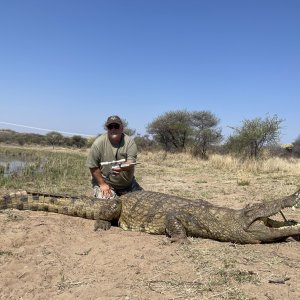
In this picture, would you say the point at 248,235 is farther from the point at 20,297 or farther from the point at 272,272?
the point at 20,297

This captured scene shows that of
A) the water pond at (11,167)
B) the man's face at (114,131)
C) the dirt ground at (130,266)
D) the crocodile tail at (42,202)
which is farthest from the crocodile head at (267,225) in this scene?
the water pond at (11,167)

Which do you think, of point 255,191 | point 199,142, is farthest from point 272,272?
point 199,142

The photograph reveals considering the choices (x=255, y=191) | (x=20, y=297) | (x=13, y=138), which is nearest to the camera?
(x=20, y=297)

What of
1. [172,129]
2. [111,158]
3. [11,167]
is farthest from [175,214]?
[172,129]

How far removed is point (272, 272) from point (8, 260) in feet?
9.18

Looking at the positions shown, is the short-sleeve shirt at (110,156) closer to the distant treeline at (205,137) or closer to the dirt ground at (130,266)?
the dirt ground at (130,266)

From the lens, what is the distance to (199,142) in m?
36.9

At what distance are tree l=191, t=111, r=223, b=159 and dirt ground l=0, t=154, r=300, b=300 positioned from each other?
25278 mm

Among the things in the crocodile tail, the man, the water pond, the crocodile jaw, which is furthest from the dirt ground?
the water pond

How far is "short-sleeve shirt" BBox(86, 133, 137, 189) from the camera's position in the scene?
683 centimetres

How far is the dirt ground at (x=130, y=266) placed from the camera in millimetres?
3607

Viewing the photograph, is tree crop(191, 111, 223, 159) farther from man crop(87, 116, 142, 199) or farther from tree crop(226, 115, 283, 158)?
man crop(87, 116, 142, 199)

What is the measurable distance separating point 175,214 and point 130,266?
145 centimetres

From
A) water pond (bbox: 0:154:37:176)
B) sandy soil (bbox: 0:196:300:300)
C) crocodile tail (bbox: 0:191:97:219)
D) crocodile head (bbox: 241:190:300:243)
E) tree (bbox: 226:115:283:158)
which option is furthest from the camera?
tree (bbox: 226:115:283:158)
